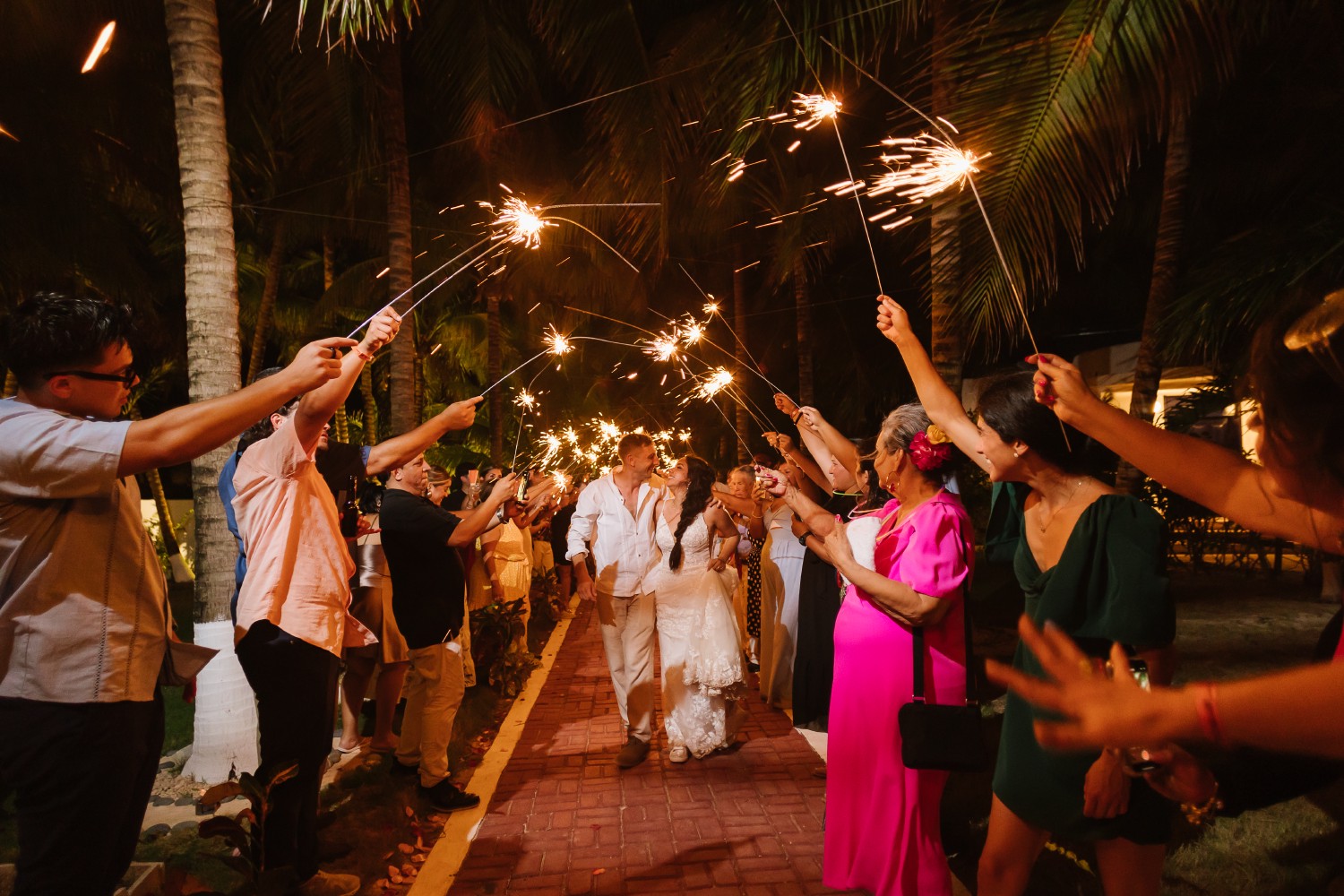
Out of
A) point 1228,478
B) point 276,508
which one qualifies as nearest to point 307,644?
point 276,508

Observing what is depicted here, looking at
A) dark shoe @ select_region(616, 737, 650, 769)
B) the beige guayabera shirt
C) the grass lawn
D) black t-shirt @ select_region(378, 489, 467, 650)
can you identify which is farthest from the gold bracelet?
dark shoe @ select_region(616, 737, 650, 769)

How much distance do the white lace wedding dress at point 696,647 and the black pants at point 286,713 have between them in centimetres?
325

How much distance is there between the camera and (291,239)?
20.8 metres

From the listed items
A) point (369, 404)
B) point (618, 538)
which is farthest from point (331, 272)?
point (618, 538)

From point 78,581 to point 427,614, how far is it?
2651mm

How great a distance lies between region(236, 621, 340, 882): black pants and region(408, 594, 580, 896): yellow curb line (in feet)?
3.10

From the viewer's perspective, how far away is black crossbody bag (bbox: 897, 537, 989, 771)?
3.11 meters

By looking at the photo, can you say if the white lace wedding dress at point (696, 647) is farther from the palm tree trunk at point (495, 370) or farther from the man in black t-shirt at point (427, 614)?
the palm tree trunk at point (495, 370)

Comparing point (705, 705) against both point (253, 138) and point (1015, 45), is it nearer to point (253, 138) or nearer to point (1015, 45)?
point (1015, 45)

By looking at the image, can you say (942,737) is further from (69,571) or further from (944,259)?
(944,259)

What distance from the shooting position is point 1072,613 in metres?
2.43

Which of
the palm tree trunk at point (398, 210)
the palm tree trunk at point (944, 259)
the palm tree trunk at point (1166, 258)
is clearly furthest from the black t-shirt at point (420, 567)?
the palm tree trunk at point (1166, 258)

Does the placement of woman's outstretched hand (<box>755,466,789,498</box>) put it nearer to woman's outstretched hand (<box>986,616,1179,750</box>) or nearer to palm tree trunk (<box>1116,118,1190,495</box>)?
woman's outstretched hand (<box>986,616,1179,750</box>)

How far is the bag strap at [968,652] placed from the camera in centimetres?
336
